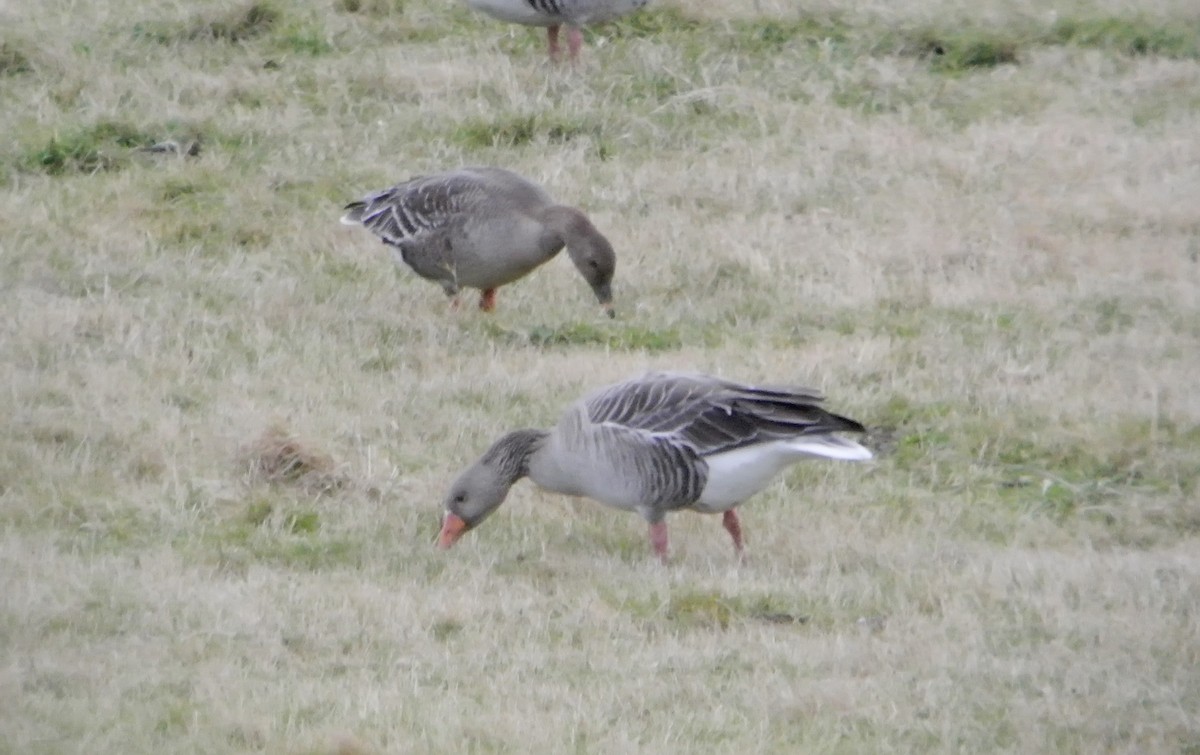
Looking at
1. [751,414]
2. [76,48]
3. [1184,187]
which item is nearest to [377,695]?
[751,414]

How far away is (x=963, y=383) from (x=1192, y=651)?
3285mm

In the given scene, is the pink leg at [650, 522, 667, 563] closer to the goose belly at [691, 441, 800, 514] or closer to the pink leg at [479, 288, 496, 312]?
the goose belly at [691, 441, 800, 514]

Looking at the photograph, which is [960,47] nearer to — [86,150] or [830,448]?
[86,150]

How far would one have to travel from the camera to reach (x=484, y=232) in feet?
33.9

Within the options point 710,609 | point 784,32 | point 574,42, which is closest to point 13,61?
point 574,42

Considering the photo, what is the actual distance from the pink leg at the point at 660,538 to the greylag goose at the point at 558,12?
A: 698 centimetres

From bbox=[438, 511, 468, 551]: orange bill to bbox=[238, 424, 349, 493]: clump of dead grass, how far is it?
0.62 metres

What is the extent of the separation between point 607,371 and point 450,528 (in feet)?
6.96

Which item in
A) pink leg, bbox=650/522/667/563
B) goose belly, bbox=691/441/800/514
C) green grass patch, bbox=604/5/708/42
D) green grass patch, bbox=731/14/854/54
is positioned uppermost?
goose belly, bbox=691/441/800/514

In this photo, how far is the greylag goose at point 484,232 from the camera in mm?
10250

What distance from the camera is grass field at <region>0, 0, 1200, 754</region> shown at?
20.2 feet

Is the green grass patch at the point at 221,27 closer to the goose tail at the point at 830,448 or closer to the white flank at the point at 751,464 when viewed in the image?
the white flank at the point at 751,464

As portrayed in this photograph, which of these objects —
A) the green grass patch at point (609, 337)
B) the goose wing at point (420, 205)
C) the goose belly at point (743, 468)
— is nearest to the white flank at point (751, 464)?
the goose belly at point (743, 468)

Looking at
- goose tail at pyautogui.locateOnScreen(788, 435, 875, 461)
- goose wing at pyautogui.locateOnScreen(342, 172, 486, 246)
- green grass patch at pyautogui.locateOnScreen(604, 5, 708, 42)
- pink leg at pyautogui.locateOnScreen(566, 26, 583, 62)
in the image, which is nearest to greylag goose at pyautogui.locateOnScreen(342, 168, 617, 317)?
goose wing at pyautogui.locateOnScreen(342, 172, 486, 246)
